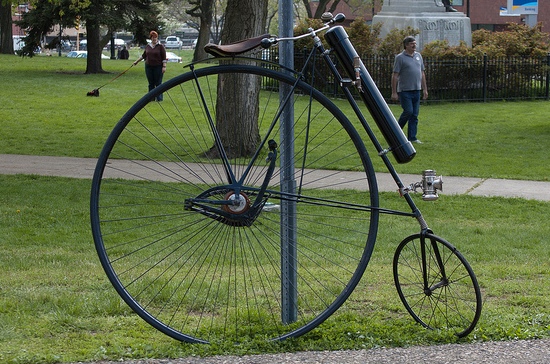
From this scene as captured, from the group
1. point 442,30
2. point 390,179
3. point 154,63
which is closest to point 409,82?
point 390,179

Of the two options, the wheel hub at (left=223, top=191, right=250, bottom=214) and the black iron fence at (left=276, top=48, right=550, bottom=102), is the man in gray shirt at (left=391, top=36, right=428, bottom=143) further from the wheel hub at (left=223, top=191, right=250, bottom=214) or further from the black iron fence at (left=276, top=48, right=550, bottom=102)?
the wheel hub at (left=223, top=191, right=250, bottom=214)

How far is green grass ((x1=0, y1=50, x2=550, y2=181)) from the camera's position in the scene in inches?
564

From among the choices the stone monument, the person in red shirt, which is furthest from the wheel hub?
the stone monument

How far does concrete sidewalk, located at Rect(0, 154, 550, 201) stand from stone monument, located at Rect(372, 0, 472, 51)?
16.2m

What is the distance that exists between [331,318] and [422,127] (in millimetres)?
15195

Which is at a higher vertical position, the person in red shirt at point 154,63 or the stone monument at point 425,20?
the stone monument at point 425,20

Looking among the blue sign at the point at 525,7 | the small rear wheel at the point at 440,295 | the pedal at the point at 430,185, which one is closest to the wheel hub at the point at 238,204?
the pedal at the point at 430,185

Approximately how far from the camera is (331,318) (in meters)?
5.09

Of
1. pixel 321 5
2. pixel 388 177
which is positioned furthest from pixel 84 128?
pixel 321 5

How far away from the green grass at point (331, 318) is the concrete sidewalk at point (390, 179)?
1.70ft

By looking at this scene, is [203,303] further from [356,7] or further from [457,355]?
[356,7]

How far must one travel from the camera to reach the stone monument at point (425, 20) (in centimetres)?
2814

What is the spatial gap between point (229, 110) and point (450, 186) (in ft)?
11.2

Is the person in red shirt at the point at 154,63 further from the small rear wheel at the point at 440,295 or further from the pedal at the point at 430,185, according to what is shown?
the pedal at the point at 430,185
